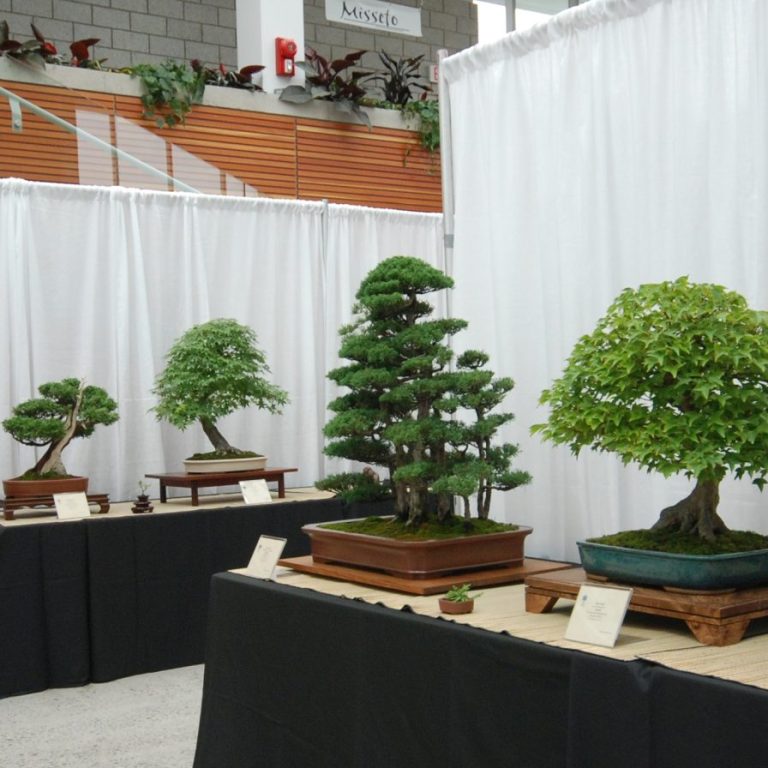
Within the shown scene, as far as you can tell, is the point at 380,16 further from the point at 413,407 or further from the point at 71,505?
the point at 413,407

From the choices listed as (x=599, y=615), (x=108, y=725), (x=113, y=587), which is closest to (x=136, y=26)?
(x=113, y=587)

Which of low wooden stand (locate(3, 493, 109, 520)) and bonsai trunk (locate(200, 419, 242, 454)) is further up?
bonsai trunk (locate(200, 419, 242, 454))

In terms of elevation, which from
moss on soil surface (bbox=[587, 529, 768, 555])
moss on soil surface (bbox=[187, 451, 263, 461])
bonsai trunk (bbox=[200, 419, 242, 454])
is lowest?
moss on soil surface (bbox=[587, 529, 768, 555])

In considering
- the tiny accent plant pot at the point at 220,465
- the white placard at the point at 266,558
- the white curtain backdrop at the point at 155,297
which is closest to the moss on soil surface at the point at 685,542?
the white placard at the point at 266,558

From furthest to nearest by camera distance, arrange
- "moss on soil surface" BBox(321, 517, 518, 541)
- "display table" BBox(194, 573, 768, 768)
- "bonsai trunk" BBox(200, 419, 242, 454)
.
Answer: "bonsai trunk" BBox(200, 419, 242, 454)
"moss on soil surface" BBox(321, 517, 518, 541)
"display table" BBox(194, 573, 768, 768)

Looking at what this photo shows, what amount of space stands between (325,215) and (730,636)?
3.46 m

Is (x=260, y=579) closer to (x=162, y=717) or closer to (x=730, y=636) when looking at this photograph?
(x=730, y=636)

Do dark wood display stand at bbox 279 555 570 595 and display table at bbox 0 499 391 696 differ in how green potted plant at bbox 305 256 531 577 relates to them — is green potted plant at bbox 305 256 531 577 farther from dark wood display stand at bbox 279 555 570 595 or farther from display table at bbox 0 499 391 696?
display table at bbox 0 499 391 696

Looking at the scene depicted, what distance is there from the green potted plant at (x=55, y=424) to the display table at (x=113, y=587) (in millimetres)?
177

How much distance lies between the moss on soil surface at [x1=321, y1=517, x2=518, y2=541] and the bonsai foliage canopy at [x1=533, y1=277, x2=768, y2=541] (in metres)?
0.47

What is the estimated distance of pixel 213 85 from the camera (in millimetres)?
6949

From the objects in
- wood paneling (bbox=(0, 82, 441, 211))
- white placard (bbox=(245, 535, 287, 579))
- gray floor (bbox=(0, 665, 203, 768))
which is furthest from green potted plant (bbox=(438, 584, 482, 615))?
wood paneling (bbox=(0, 82, 441, 211))

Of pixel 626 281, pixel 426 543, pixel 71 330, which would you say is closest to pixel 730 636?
pixel 426 543

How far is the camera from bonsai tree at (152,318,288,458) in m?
3.81
